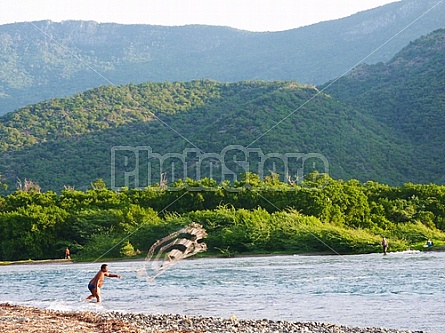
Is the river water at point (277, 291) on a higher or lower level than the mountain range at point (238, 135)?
lower

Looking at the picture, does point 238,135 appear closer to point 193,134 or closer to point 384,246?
point 193,134

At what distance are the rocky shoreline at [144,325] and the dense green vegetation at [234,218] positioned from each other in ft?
118

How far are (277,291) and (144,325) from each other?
1083 centimetres

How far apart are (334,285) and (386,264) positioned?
11807 mm

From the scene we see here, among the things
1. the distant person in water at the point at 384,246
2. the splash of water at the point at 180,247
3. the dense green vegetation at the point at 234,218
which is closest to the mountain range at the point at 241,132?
the dense green vegetation at the point at 234,218

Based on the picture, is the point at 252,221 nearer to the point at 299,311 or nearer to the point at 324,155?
the point at 324,155

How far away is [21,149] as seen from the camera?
83625 millimetres

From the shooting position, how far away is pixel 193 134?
86.6m

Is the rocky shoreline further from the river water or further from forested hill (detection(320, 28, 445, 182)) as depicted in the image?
forested hill (detection(320, 28, 445, 182))

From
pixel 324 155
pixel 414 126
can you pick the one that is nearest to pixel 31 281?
pixel 324 155

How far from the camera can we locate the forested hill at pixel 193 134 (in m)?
78.8

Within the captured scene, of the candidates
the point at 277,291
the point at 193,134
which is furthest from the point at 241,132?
the point at 277,291

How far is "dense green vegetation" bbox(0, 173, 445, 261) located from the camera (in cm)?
5688

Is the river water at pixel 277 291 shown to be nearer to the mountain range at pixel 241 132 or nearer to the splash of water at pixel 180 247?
the splash of water at pixel 180 247
